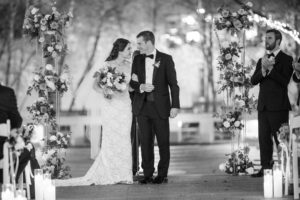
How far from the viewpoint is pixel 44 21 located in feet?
39.1

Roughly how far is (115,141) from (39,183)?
244 centimetres

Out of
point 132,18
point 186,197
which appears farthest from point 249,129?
point 186,197

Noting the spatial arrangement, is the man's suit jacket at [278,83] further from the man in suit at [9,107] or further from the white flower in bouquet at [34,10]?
the man in suit at [9,107]

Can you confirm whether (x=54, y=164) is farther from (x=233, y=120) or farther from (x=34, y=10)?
(x=233, y=120)

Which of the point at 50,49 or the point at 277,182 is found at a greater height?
the point at 50,49

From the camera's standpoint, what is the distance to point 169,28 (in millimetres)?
29734

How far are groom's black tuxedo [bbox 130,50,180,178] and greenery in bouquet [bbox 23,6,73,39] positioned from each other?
62.8 inches

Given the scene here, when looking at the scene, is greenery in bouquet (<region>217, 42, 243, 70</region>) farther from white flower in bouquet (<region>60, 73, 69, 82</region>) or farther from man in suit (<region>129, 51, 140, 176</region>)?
white flower in bouquet (<region>60, 73, 69, 82</region>)

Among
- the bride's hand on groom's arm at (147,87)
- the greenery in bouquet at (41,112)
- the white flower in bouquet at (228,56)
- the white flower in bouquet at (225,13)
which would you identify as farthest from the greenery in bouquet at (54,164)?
the white flower in bouquet at (225,13)

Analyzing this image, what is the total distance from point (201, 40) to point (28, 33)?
55.0 feet

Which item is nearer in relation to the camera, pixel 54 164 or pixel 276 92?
pixel 276 92

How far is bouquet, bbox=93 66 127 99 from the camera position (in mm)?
11086

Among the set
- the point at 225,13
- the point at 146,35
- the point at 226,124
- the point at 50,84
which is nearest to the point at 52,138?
the point at 50,84

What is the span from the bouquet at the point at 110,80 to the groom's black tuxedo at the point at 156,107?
0.58 feet
